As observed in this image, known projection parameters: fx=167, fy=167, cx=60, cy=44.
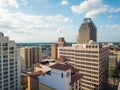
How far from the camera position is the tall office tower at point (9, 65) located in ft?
225

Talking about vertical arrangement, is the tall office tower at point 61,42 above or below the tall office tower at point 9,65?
above

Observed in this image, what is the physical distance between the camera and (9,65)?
72.1 m

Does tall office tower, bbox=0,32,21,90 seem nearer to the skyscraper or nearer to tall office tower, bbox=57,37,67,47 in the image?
the skyscraper

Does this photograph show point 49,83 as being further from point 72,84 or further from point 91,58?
point 91,58

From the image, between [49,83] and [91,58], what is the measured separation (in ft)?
124

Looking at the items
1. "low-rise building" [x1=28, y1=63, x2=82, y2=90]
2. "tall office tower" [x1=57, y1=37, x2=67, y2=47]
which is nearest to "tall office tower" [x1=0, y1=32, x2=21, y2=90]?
"low-rise building" [x1=28, y1=63, x2=82, y2=90]

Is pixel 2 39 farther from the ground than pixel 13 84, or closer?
farther from the ground

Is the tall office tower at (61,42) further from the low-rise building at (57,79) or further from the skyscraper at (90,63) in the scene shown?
the low-rise building at (57,79)

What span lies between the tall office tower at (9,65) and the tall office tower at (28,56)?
272 feet

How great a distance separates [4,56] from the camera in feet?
228

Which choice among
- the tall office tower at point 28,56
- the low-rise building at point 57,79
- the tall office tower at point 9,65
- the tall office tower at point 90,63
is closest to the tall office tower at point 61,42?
the tall office tower at point 28,56

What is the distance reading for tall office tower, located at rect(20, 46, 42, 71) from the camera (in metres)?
160

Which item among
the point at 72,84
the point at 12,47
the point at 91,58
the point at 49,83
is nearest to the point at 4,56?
the point at 12,47

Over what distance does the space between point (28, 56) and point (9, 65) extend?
95.5 meters
